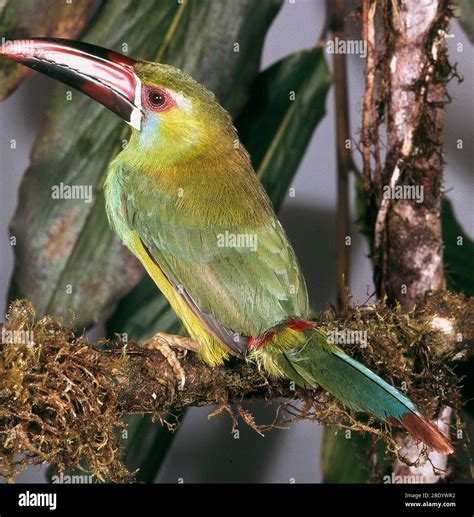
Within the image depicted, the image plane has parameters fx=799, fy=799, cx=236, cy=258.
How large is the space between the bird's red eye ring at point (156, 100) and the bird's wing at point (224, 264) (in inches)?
11.5

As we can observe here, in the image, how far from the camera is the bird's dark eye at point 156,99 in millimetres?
2650

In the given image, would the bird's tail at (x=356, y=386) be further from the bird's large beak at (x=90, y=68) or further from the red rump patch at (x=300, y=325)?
the bird's large beak at (x=90, y=68)

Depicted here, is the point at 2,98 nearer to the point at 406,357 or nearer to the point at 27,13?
the point at 27,13

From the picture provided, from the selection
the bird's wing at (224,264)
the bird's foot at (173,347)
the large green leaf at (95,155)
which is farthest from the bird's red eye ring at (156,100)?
the bird's foot at (173,347)

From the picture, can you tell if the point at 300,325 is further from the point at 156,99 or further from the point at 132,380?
the point at 156,99

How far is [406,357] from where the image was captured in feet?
8.46

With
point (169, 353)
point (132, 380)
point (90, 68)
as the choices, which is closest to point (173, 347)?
point (169, 353)

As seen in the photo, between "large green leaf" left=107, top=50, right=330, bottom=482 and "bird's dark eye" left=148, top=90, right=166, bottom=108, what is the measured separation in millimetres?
883

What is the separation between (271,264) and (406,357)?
537mm

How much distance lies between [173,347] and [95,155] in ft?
3.50

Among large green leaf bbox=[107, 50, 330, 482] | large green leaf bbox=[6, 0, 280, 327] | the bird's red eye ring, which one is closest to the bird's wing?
the bird's red eye ring

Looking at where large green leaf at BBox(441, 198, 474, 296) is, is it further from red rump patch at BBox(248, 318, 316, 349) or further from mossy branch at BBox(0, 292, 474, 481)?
red rump patch at BBox(248, 318, 316, 349)
